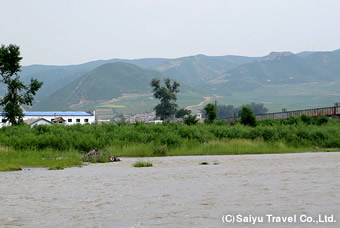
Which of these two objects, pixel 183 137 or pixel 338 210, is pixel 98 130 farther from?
pixel 338 210

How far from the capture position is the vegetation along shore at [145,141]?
3075 cm

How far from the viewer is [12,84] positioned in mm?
56656

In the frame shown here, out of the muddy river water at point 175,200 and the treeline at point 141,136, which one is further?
the treeline at point 141,136

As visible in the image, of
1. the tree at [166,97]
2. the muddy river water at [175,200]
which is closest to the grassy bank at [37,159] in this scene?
the muddy river water at [175,200]

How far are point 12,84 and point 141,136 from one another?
2485cm

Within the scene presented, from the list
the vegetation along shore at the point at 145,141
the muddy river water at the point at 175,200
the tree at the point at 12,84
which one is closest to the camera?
the muddy river water at the point at 175,200

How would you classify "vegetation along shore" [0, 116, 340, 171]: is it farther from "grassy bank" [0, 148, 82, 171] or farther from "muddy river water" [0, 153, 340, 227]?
"muddy river water" [0, 153, 340, 227]

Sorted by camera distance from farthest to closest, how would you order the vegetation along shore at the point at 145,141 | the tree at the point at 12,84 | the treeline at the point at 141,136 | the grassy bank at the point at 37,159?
the tree at the point at 12,84, the treeline at the point at 141,136, the vegetation along shore at the point at 145,141, the grassy bank at the point at 37,159

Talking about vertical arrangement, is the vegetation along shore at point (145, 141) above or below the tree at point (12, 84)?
below

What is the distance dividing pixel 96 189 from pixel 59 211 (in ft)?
14.2

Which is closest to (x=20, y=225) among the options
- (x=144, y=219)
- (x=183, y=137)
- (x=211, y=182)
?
(x=144, y=219)

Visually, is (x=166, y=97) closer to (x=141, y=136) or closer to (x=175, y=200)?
(x=141, y=136)

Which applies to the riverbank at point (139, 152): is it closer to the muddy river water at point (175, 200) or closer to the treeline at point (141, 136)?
the treeline at point (141, 136)

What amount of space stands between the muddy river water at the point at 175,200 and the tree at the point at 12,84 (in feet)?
124
